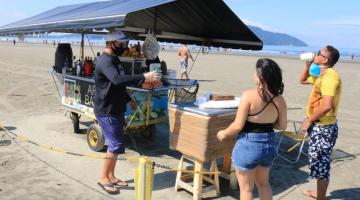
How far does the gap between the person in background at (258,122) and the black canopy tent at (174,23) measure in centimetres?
227

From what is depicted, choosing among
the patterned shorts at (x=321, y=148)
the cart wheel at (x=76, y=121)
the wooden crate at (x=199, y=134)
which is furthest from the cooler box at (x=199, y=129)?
the cart wheel at (x=76, y=121)

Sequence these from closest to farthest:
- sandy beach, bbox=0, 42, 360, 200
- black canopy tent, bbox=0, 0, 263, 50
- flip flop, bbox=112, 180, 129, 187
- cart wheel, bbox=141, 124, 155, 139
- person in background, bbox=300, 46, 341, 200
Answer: person in background, bbox=300, 46, 341, 200, sandy beach, bbox=0, 42, 360, 200, flip flop, bbox=112, 180, 129, 187, black canopy tent, bbox=0, 0, 263, 50, cart wheel, bbox=141, 124, 155, 139

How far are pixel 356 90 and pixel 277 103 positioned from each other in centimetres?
1430

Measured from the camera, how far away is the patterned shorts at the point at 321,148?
14.7 ft

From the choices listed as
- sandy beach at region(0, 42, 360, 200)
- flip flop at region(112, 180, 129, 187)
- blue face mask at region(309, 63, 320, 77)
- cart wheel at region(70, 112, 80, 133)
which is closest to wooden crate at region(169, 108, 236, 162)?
sandy beach at region(0, 42, 360, 200)

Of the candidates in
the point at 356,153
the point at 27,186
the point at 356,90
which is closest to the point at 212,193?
the point at 27,186

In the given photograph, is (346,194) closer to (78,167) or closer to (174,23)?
(78,167)

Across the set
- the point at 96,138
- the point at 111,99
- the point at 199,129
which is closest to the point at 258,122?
the point at 199,129

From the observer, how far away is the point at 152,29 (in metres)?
7.59

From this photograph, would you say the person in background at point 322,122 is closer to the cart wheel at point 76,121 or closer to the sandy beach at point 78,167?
the sandy beach at point 78,167

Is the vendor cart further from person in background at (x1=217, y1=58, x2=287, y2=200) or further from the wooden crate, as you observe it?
person in background at (x1=217, y1=58, x2=287, y2=200)

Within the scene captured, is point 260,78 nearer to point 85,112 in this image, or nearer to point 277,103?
point 277,103

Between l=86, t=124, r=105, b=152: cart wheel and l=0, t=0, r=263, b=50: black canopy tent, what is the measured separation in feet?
5.34

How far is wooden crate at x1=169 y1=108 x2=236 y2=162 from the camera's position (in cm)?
455
